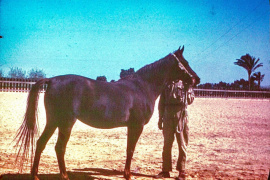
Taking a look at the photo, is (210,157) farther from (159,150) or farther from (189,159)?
(159,150)

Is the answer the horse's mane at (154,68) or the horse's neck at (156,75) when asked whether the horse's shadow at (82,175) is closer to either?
the horse's neck at (156,75)

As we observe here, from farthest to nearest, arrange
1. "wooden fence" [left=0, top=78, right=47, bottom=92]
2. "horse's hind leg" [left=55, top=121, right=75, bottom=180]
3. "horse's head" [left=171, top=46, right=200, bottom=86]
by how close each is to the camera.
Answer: "wooden fence" [left=0, top=78, right=47, bottom=92]
"horse's head" [left=171, top=46, right=200, bottom=86]
"horse's hind leg" [left=55, top=121, right=75, bottom=180]

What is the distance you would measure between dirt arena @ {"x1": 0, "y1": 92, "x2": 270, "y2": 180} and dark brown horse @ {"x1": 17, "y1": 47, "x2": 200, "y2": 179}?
25.6 inches

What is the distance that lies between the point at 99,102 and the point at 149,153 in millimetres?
2397

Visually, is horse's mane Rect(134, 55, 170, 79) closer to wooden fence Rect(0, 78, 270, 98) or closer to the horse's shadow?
the horse's shadow

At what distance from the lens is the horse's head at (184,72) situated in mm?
4137

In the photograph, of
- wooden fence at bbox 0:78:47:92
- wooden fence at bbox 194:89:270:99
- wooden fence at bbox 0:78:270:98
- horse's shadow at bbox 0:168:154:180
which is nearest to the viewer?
horse's shadow at bbox 0:168:154:180

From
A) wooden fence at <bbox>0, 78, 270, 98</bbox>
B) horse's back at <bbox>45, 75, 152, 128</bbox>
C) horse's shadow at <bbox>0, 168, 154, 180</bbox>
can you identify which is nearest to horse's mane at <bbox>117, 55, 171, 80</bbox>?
horse's back at <bbox>45, 75, 152, 128</bbox>

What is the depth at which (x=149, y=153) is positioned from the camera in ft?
18.4

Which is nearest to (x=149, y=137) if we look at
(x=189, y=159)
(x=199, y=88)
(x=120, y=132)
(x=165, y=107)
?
(x=120, y=132)

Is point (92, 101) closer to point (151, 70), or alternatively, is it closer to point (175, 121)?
point (151, 70)

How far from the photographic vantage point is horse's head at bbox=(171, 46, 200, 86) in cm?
414

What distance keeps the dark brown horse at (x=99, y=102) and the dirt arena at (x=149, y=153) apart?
0.65 metres

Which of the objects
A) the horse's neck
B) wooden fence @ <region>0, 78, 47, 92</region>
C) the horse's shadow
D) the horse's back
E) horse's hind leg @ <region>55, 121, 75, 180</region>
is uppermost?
wooden fence @ <region>0, 78, 47, 92</region>
